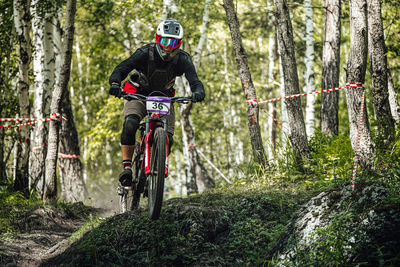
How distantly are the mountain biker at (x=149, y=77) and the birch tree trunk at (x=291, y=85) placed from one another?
2.55 metres

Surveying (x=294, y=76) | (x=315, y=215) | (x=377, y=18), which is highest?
(x=377, y=18)

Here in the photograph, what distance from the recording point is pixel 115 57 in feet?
Answer: 67.3

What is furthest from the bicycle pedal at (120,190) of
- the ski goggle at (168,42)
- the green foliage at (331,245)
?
the green foliage at (331,245)

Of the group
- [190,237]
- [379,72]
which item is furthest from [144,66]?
[379,72]

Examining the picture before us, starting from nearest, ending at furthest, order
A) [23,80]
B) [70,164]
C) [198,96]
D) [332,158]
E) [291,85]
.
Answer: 1. [198,96]
2. [332,158]
3. [291,85]
4. [23,80]
5. [70,164]

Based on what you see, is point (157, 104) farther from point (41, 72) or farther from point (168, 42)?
point (41, 72)

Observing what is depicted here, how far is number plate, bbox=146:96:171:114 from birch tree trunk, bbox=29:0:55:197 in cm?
566

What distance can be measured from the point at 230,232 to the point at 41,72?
26.7 ft

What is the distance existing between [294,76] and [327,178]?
2.31 meters

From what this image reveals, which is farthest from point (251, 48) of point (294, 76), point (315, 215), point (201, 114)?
point (315, 215)

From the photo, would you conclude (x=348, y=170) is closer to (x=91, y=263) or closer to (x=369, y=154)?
(x=369, y=154)

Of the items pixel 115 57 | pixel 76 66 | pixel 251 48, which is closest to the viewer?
pixel 115 57

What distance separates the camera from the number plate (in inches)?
217

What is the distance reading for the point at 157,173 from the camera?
16.6 feet
